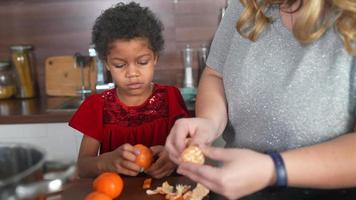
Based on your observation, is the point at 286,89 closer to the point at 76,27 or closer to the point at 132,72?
the point at 132,72

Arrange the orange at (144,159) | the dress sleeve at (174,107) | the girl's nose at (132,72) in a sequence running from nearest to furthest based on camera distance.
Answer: the orange at (144,159) → the girl's nose at (132,72) → the dress sleeve at (174,107)

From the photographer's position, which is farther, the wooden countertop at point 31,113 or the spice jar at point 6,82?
the spice jar at point 6,82

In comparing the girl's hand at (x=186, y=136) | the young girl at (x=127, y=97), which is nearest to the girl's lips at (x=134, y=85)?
the young girl at (x=127, y=97)

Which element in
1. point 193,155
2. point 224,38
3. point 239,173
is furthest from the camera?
point 224,38

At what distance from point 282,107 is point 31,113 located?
1.35m

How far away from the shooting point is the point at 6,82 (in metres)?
2.33

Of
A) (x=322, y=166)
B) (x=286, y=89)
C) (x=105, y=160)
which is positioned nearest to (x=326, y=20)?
(x=286, y=89)

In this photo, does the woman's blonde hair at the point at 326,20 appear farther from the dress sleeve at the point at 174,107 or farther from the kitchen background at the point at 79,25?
the kitchen background at the point at 79,25

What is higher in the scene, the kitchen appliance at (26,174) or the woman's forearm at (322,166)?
the kitchen appliance at (26,174)

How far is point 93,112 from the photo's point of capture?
143 centimetres

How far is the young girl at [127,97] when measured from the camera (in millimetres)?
1339

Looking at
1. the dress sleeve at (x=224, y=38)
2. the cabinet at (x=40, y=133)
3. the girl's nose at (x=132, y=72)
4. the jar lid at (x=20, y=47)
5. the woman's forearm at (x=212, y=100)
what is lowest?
the cabinet at (x=40, y=133)

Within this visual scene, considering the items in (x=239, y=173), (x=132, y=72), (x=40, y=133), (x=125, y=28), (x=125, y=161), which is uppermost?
(x=125, y=28)

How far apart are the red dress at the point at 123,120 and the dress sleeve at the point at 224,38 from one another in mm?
372
